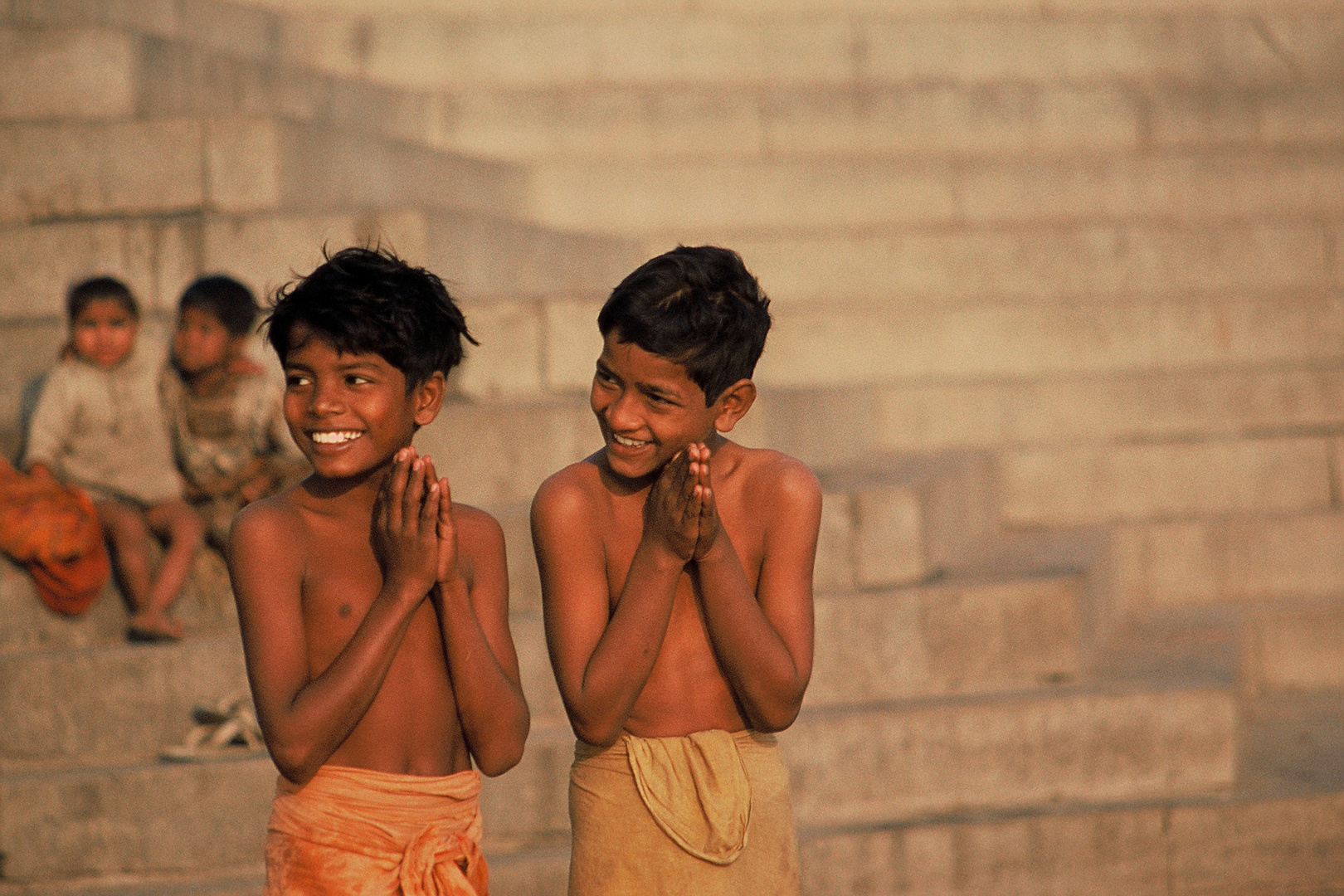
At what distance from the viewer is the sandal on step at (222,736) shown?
16.3ft

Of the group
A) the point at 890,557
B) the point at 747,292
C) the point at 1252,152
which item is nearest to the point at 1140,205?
the point at 1252,152

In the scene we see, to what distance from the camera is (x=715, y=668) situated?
311 cm

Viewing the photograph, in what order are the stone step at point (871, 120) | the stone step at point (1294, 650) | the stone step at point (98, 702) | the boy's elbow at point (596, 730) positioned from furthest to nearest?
the stone step at point (871, 120), the stone step at point (1294, 650), the stone step at point (98, 702), the boy's elbow at point (596, 730)

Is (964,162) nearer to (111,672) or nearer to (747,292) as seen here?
(111,672)

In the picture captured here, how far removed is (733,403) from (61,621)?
3282mm

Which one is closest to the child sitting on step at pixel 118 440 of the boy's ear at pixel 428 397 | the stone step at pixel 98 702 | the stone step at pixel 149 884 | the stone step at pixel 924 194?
the stone step at pixel 98 702

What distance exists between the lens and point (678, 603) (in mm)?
3090

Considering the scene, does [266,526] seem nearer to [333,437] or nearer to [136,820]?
[333,437]

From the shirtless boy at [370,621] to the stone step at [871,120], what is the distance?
7058 mm

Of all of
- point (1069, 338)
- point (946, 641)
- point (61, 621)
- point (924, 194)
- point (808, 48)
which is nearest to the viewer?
point (61, 621)

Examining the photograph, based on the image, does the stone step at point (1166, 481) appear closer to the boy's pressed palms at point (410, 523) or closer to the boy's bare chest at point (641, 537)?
the boy's bare chest at point (641, 537)

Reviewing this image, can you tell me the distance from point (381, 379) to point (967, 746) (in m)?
3.04

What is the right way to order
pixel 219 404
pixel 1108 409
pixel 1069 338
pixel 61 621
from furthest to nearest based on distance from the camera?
1. pixel 1069 338
2. pixel 1108 409
3. pixel 219 404
4. pixel 61 621

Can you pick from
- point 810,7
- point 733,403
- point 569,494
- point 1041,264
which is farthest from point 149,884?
point 810,7
